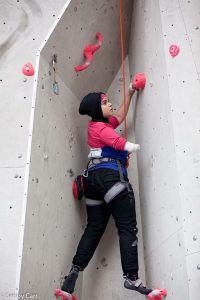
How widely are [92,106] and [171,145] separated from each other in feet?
1.82

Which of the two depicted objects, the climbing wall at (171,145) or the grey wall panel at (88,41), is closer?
the climbing wall at (171,145)

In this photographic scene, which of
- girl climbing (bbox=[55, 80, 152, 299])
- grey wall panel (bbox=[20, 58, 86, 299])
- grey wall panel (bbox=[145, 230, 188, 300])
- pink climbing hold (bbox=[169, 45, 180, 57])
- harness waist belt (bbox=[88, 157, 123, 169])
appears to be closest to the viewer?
grey wall panel (bbox=[145, 230, 188, 300])

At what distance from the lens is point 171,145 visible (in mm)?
1581

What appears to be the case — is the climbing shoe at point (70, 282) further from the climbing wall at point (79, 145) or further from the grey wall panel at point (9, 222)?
the grey wall panel at point (9, 222)

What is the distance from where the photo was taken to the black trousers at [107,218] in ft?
5.86

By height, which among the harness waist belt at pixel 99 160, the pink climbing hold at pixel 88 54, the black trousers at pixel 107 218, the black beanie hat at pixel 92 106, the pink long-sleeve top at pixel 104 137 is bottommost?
the black trousers at pixel 107 218

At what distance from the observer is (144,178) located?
201cm

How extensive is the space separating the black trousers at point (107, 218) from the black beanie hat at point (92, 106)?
298mm

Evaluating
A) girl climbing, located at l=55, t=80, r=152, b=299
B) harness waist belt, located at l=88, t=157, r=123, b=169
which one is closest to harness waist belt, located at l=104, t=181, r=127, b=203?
girl climbing, located at l=55, t=80, r=152, b=299

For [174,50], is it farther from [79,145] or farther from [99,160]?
[79,145]

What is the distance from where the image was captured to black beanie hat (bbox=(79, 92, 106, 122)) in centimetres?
198

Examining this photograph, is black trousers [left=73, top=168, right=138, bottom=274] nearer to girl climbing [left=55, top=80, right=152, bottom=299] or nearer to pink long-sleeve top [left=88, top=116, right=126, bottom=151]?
girl climbing [left=55, top=80, right=152, bottom=299]

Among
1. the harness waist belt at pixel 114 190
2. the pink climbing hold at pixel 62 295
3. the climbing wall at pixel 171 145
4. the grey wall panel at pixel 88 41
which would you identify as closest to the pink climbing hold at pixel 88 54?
the grey wall panel at pixel 88 41

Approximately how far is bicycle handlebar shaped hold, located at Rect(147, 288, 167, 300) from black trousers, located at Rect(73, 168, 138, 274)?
129 millimetres
